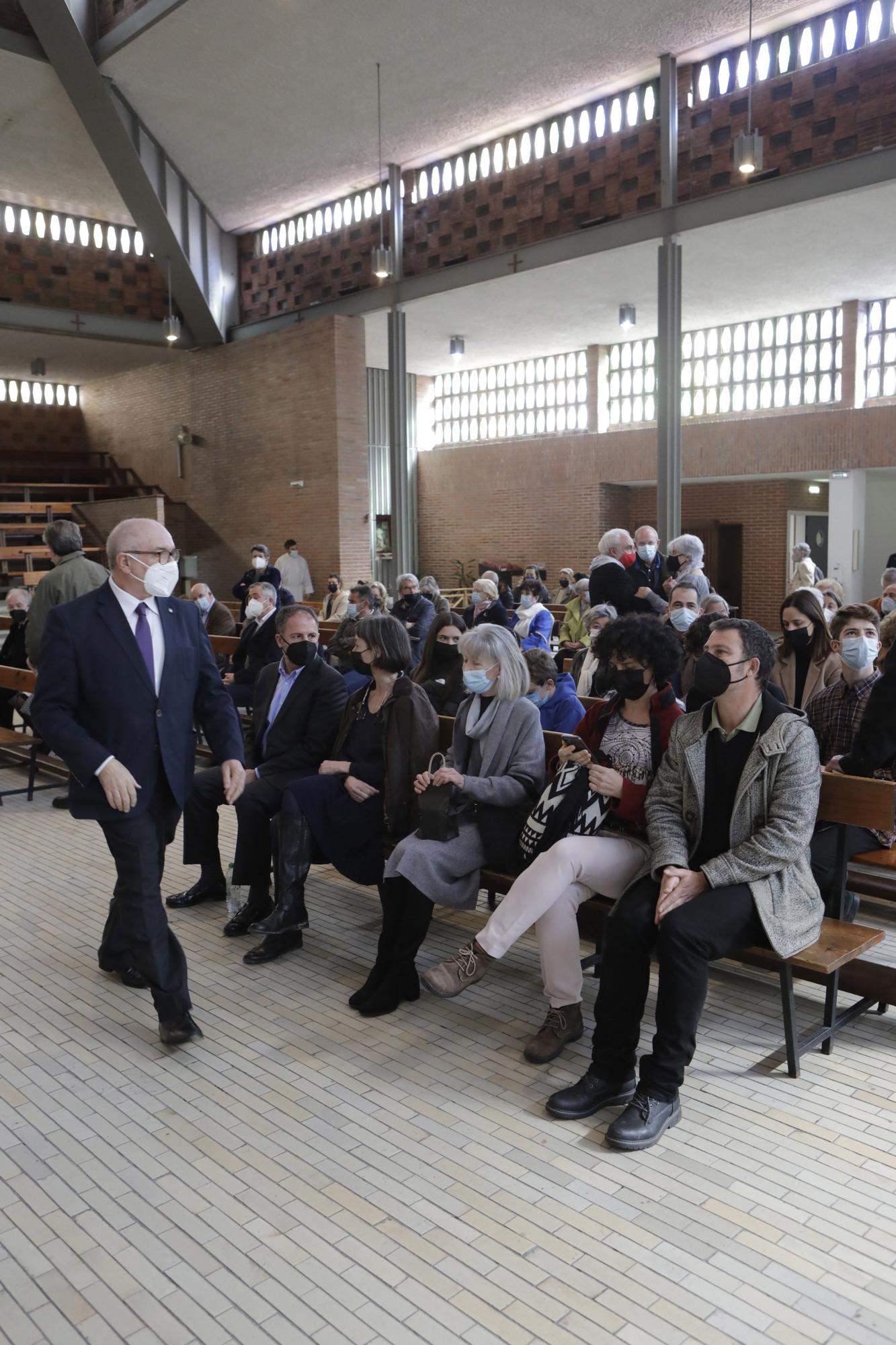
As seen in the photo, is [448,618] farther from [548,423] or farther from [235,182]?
[548,423]

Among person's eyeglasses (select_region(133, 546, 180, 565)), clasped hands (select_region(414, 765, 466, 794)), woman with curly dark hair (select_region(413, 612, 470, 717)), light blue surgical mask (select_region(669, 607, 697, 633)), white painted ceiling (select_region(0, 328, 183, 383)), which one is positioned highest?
white painted ceiling (select_region(0, 328, 183, 383))

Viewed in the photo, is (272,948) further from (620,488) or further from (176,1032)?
(620,488)

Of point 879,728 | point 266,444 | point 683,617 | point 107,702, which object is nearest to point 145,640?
point 107,702

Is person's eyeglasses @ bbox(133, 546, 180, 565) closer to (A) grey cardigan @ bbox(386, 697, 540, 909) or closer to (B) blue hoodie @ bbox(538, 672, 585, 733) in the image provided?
(A) grey cardigan @ bbox(386, 697, 540, 909)

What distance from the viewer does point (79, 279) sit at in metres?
17.3

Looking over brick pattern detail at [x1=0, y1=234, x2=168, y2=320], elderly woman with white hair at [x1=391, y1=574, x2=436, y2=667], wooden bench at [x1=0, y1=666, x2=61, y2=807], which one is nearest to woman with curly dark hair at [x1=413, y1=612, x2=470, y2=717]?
wooden bench at [x1=0, y1=666, x2=61, y2=807]

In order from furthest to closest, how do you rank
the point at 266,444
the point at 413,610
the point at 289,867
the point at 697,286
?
the point at 266,444 → the point at 697,286 → the point at 413,610 → the point at 289,867

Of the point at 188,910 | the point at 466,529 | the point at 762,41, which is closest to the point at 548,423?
the point at 466,529

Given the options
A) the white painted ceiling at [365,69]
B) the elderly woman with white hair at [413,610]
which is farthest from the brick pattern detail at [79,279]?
the elderly woman with white hair at [413,610]

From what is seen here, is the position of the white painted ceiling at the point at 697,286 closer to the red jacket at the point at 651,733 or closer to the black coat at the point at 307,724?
the black coat at the point at 307,724

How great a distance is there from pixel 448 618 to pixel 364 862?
1.72 metres

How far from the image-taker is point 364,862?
13.7ft

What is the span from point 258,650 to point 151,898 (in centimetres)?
368

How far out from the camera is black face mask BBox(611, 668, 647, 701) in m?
3.45
